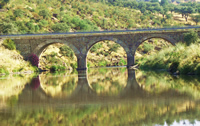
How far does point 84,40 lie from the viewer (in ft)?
166

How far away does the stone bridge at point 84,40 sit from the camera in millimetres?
48991

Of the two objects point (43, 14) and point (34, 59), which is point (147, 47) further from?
point (34, 59)

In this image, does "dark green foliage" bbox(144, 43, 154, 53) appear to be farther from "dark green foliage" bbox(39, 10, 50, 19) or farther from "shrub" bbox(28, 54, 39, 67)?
"shrub" bbox(28, 54, 39, 67)

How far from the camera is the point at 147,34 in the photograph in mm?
49156

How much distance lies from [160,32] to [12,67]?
22.3 meters

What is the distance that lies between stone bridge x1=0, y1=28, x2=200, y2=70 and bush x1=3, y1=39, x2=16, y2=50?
899 mm

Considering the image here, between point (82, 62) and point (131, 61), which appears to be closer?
point (131, 61)

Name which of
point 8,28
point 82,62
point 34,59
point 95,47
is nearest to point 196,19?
point 95,47

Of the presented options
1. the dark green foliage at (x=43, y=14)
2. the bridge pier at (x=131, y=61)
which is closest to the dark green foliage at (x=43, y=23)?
the dark green foliage at (x=43, y=14)

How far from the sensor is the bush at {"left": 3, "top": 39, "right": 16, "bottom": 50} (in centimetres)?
4897

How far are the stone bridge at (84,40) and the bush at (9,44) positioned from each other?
0.90 meters

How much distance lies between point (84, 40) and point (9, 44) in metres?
→ 11.5

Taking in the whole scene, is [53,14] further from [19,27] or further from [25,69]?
[25,69]

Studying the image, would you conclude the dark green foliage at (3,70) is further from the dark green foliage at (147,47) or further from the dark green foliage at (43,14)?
the dark green foliage at (43,14)
